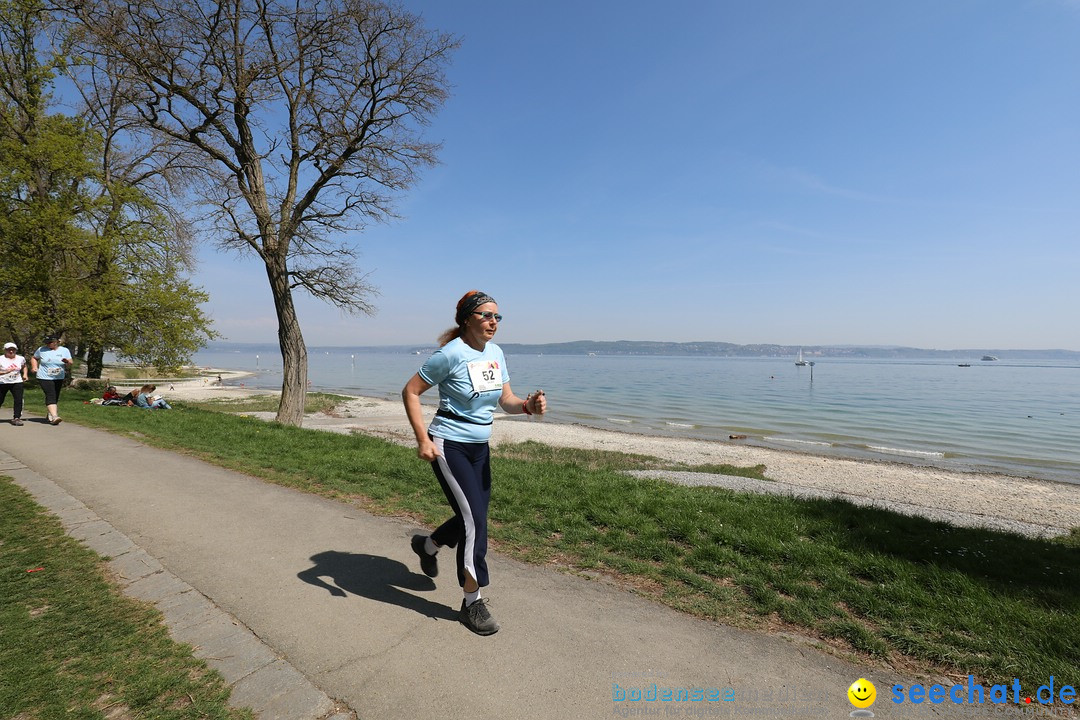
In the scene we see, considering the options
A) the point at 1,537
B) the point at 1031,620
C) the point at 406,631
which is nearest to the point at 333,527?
the point at 406,631

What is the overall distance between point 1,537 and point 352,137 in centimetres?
1122

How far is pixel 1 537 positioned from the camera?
15.1 feet

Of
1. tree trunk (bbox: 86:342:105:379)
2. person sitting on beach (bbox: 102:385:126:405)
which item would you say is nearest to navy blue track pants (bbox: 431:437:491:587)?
person sitting on beach (bbox: 102:385:126:405)

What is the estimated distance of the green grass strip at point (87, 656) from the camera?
243 cm

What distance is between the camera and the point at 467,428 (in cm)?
337

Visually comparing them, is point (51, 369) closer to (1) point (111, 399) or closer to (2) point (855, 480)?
(1) point (111, 399)

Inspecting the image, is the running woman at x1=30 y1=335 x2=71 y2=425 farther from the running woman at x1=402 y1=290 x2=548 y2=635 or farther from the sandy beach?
the running woman at x1=402 y1=290 x2=548 y2=635

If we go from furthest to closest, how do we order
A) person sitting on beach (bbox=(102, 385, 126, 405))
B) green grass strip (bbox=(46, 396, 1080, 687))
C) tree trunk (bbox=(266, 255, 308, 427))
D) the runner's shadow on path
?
person sitting on beach (bbox=(102, 385, 126, 405)) → tree trunk (bbox=(266, 255, 308, 427)) → the runner's shadow on path → green grass strip (bbox=(46, 396, 1080, 687))

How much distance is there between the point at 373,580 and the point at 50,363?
40.8 feet

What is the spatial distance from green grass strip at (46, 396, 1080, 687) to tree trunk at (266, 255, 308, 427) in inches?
239

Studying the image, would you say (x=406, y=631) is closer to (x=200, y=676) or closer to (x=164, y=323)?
(x=200, y=676)

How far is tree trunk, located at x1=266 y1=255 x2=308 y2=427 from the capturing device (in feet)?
44.1

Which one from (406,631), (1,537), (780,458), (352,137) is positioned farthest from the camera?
(780,458)

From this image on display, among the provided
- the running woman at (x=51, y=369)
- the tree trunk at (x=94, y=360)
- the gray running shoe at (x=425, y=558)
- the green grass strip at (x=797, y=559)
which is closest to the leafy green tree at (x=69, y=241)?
the tree trunk at (x=94, y=360)
